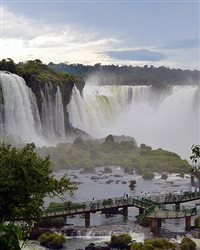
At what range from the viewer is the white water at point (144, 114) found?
3696 inches

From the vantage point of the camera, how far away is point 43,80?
260 feet

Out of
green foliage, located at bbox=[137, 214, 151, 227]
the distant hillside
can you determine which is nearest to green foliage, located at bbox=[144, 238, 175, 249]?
green foliage, located at bbox=[137, 214, 151, 227]

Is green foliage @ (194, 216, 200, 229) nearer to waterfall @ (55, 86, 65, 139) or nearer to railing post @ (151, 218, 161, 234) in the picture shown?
railing post @ (151, 218, 161, 234)

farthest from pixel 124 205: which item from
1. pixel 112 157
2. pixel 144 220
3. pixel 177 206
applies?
pixel 112 157

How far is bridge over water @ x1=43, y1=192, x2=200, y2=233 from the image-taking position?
129 ft

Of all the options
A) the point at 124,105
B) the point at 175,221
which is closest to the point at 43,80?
the point at 124,105

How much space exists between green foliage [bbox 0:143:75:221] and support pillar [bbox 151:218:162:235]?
Answer: 695 inches

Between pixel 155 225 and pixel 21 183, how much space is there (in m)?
19.4

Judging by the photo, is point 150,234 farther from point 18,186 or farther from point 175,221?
point 18,186

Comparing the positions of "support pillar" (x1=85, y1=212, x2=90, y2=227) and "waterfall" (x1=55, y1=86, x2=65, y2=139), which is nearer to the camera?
"support pillar" (x1=85, y1=212, x2=90, y2=227)

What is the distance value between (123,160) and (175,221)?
102 ft

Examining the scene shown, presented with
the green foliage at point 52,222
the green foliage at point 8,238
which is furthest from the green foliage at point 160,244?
the green foliage at point 8,238

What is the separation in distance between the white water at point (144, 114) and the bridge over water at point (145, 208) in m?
43.1

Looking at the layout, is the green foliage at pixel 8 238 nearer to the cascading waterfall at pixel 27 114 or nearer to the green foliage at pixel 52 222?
the green foliage at pixel 52 222
